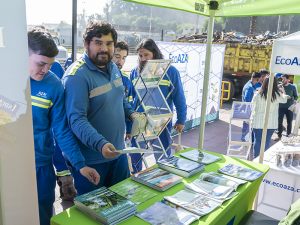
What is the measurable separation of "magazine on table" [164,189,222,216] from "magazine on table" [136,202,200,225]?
1.2 inches

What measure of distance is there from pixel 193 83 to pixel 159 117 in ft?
11.7

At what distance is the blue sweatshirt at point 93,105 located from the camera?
1812 mm

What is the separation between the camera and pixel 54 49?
1759 mm

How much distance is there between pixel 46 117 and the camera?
1.83m

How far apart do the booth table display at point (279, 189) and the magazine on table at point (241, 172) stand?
1.04 m

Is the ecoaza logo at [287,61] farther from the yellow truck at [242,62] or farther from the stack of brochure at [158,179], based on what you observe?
the yellow truck at [242,62]

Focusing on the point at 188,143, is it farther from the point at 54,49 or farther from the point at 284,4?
the point at 54,49

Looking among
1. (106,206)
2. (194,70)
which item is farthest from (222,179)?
(194,70)

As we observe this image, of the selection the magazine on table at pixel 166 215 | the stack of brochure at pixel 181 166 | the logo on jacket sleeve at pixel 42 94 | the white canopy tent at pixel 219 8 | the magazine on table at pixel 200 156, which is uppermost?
the white canopy tent at pixel 219 8

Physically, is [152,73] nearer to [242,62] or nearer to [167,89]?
[167,89]

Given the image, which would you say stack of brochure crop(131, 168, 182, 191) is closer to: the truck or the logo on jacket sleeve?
the logo on jacket sleeve

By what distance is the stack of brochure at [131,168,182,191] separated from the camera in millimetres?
1693

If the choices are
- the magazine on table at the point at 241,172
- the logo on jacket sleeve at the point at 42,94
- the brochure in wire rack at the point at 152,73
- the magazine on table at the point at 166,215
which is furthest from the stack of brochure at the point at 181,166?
the brochure in wire rack at the point at 152,73

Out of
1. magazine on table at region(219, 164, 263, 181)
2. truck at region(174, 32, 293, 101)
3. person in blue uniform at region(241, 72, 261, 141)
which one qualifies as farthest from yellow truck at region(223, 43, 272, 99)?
magazine on table at region(219, 164, 263, 181)
